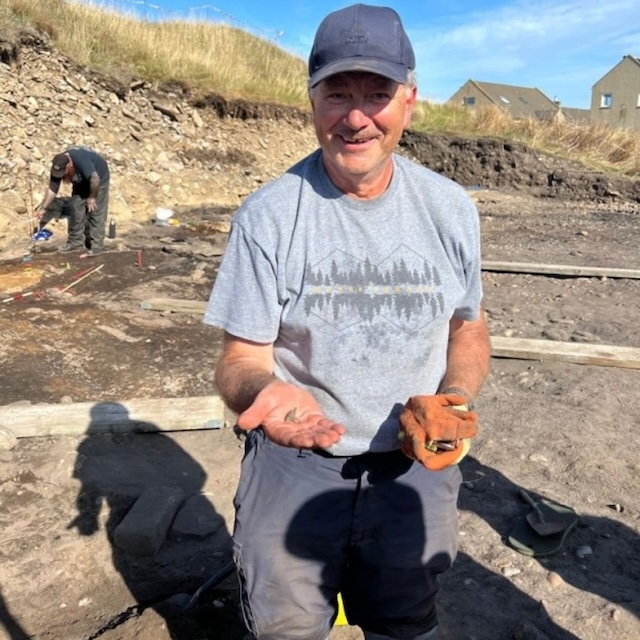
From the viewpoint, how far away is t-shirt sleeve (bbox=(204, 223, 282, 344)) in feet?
5.42

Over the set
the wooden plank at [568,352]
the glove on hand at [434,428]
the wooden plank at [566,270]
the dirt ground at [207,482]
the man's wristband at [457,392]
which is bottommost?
the dirt ground at [207,482]

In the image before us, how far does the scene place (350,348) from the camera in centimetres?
169

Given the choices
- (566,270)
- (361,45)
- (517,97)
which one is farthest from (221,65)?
(517,97)

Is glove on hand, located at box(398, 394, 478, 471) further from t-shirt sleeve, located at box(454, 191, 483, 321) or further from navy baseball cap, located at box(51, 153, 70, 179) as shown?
navy baseball cap, located at box(51, 153, 70, 179)

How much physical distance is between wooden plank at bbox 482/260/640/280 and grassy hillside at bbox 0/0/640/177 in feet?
35.0

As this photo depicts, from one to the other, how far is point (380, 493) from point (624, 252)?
9.65 m

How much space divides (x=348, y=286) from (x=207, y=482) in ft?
7.86

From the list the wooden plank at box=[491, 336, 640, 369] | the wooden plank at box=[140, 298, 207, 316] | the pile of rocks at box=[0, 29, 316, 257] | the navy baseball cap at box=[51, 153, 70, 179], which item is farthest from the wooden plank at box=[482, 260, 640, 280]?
the pile of rocks at box=[0, 29, 316, 257]

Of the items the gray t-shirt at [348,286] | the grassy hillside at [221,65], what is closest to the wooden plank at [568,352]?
the gray t-shirt at [348,286]

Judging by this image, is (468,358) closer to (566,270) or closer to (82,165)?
(566,270)

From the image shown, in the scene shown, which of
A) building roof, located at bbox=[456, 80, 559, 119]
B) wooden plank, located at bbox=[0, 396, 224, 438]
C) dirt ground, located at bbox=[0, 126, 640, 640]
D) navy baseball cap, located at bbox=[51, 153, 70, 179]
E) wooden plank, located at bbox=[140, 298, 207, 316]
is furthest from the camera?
building roof, located at bbox=[456, 80, 559, 119]

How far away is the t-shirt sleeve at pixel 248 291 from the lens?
5.42 ft

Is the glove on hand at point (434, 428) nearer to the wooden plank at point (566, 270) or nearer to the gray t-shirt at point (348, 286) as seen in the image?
the gray t-shirt at point (348, 286)

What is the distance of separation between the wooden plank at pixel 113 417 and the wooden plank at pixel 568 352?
2.53 m
